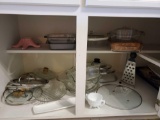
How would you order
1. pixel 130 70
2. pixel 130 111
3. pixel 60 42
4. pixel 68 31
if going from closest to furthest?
pixel 130 111 → pixel 60 42 → pixel 130 70 → pixel 68 31

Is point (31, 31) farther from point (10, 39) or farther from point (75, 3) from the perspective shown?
point (75, 3)

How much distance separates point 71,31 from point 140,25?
58 centimetres

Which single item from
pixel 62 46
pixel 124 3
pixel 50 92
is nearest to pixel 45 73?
pixel 50 92

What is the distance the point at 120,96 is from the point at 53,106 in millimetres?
464

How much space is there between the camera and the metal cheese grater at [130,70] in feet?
3.45

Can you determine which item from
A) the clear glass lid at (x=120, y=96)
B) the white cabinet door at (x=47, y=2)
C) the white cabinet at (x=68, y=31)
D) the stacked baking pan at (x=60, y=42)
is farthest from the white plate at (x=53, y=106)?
the white cabinet door at (x=47, y=2)

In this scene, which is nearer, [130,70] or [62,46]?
[62,46]

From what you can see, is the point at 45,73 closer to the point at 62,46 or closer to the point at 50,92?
the point at 50,92

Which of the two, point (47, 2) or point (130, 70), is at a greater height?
point (47, 2)

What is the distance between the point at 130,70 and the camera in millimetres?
1074

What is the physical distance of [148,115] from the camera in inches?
33.9

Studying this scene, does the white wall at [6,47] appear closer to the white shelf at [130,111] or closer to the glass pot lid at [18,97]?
the glass pot lid at [18,97]

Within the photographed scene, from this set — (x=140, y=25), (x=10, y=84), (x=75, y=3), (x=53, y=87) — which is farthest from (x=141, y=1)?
(x=10, y=84)

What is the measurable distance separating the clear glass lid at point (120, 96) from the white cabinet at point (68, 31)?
1.6 inches
